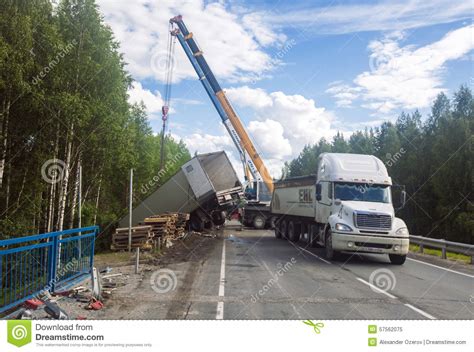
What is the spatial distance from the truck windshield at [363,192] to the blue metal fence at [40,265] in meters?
8.32

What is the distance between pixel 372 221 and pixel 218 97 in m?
14.4

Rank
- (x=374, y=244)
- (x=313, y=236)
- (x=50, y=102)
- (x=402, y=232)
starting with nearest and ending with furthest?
1. (x=374, y=244)
2. (x=402, y=232)
3. (x=50, y=102)
4. (x=313, y=236)

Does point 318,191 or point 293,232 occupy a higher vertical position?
point 318,191

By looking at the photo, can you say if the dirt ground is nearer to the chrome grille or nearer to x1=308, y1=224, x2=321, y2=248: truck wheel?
x1=308, y1=224, x2=321, y2=248: truck wheel

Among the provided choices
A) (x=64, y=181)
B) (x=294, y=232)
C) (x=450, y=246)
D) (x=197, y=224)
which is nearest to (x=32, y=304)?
(x=64, y=181)

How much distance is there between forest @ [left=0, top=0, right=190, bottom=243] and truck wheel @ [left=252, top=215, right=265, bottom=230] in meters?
11.0

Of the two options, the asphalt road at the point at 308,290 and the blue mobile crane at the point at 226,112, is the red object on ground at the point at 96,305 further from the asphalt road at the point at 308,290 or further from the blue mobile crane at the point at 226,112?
the blue mobile crane at the point at 226,112

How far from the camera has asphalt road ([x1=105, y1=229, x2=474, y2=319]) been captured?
759 cm

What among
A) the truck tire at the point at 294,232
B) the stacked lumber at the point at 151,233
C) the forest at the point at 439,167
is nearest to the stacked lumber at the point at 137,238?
the stacked lumber at the point at 151,233

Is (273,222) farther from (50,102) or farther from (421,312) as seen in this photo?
(421,312)

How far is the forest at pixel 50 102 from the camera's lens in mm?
14164

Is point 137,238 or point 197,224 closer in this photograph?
point 137,238

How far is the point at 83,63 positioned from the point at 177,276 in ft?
35.3

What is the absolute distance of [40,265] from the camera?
26.3ft
